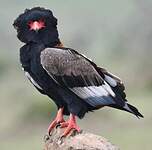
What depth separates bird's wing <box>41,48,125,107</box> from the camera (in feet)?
24.5

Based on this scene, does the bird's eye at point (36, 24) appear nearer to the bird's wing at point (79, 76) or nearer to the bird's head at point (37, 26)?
the bird's head at point (37, 26)

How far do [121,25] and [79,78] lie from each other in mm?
39830

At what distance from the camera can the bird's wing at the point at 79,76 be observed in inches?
294

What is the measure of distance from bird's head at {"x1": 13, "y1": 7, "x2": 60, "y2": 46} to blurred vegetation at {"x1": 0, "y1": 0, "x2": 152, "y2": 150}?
0.40 metres

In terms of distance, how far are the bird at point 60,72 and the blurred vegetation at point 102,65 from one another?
1.40 ft

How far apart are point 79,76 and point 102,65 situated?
77.0 ft

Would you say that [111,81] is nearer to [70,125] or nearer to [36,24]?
[70,125]

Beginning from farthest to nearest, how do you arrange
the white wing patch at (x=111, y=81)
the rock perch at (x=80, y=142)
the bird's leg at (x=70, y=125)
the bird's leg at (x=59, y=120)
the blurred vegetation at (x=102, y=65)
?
the blurred vegetation at (x=102, y=65)
the bird's leg at (x=59, y=120)
the white wing patch at (x=111, y=81)
the bird's leg at (x=70, y=125)
the rock perch at (x=80, y=142)

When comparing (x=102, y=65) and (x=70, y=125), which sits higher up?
(x=102, y=65)

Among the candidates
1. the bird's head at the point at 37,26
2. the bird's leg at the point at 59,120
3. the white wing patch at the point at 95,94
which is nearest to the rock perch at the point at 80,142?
the bird's leg at the point at 59,120

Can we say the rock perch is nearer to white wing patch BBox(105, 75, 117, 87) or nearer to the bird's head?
white wing patch BBox(105, 75, 117, 87)

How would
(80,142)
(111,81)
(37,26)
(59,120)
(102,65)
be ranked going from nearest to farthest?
1. (80,142)
2. (37,26)
3. (111,81)
4. (59,120)
5. (102,65)

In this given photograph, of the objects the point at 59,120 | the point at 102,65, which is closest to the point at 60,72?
the point at 59,120

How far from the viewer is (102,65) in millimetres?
30969
